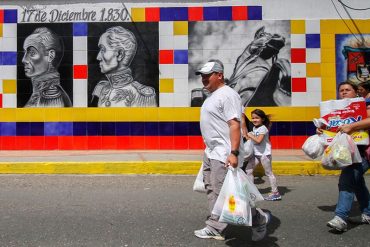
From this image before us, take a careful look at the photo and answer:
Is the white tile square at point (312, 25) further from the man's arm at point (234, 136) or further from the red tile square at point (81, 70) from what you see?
the man's arm at point (234, 136)

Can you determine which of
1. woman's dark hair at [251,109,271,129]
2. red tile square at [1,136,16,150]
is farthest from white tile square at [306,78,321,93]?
red tile square at [1,136,16,150]

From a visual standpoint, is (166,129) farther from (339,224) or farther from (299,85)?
(339,224)

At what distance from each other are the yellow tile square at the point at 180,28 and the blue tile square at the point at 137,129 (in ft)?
7.80

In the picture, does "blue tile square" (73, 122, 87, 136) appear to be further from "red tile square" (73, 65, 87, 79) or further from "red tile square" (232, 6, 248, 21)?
"red tile square" (232, 6, 248, 21)

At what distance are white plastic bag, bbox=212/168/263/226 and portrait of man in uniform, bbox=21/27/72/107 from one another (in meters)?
7.66

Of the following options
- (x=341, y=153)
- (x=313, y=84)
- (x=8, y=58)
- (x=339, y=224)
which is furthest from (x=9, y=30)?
(x=339, y=224)

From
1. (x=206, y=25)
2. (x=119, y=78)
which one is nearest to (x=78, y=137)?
(x=119, y=78)

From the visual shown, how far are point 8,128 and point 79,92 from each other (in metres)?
1.95

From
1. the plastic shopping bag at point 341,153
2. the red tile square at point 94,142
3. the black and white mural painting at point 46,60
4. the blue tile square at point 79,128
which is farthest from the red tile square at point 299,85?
the plastic shopping bag at point 341,153

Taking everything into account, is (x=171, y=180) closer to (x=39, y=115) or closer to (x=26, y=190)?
(x=26, y=190)

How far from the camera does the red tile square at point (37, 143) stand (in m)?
11.0

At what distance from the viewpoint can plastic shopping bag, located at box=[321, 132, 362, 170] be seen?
457cm

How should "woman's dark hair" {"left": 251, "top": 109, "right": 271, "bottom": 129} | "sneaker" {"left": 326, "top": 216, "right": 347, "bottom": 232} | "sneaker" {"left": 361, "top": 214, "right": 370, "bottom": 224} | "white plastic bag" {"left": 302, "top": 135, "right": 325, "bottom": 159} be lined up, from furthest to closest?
"woman's dark hair" {"left": 251, "top": 109, "right": 271, "bottom": 129} < "sneaker" {"left": 361, "top": 214, "right": 370, "bottom": 224} < "white plastic bag" {"left": 302, "top": 135, "right": 325, "bottom": 159} < "sneaker" {"left": 326, "top": 216, "right": 347, "bottom": 232}

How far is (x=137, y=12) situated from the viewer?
11.0m
